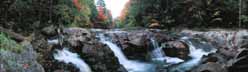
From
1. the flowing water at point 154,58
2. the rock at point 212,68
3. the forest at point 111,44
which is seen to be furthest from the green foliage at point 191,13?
the rock at point 212,68

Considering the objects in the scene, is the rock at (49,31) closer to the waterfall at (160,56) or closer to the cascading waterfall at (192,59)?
the waterfall at (160,56)

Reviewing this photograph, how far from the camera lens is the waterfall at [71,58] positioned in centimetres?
1163

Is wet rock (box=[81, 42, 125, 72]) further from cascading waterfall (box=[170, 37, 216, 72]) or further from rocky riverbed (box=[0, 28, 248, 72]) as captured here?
cascading waterfall (box=[170, 37, 216, 72])

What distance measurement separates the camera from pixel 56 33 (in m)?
15.9

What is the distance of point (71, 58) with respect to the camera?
1231 cm

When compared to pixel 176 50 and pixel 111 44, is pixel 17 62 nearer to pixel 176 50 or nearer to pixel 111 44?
pixel 111 44

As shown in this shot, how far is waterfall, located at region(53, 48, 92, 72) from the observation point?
11.6m

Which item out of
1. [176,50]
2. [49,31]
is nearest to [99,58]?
[49,31]

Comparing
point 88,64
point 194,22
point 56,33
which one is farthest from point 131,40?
point 194,22

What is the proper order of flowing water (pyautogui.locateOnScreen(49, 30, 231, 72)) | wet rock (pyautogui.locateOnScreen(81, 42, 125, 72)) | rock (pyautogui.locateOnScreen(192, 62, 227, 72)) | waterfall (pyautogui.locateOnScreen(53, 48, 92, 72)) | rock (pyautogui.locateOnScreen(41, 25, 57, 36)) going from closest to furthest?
rock (pyautogui.locateOnScreen(192, 62, 227, 72)) < waterfall (pyautogui.locateOnScreen(53, 48, 92, 72)) < wet rock (pyautogui.locateOnScreen(81, 42, 125, 72)) < flowing water (pyautogui.locateOnScreen(49, 30, 231, 72)) < rock (pyautogui.locateOnScreen(41, 25, 57, 36))

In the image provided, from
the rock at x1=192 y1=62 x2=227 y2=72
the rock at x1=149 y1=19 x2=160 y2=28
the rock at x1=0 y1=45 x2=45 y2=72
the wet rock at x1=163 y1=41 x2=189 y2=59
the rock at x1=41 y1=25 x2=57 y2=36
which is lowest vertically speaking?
the rock at x1=149 y1=19 x2=160 y2=28

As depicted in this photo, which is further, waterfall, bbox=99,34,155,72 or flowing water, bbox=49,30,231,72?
waterfall, bbox=99,34,155,72

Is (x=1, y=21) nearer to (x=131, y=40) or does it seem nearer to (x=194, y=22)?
(x=131, y=40)

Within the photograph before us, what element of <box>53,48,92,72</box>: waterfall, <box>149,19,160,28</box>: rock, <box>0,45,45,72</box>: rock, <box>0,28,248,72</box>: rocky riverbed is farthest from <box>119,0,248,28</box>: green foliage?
<box>0,45,45,72</box>: rock
